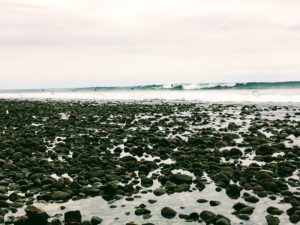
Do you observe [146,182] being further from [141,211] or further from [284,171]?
[284,171]

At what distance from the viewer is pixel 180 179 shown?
11.4 meters

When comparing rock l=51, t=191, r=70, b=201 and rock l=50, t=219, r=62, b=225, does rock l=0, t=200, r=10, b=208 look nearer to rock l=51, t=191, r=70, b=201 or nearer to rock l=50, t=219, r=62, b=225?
rock l=51, t=191, r=70, b=201

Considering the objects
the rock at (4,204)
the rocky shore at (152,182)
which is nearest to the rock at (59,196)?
the rocky shore at (152,182)

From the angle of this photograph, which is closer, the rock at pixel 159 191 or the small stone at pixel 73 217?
the small stone at pixel 73 217

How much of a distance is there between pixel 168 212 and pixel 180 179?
2.64 m

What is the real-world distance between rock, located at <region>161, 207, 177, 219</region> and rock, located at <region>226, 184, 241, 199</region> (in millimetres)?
1990

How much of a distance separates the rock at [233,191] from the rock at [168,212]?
6.53ft

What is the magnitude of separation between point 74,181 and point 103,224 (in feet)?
9.65

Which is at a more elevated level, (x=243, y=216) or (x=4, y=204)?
(x=4, y=204)

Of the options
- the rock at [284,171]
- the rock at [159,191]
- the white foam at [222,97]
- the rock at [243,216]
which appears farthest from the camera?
the white foam at [222,97]

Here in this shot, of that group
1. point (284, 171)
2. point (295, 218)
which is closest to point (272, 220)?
point (295, 218)

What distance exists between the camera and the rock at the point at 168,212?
8789 millimetres

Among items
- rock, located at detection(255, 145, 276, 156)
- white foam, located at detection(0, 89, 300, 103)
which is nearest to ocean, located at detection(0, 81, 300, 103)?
white foam, located at detection(0, 89, 300, 103)

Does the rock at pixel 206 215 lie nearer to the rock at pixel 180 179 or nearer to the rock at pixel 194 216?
the rock at pixel 194 216
